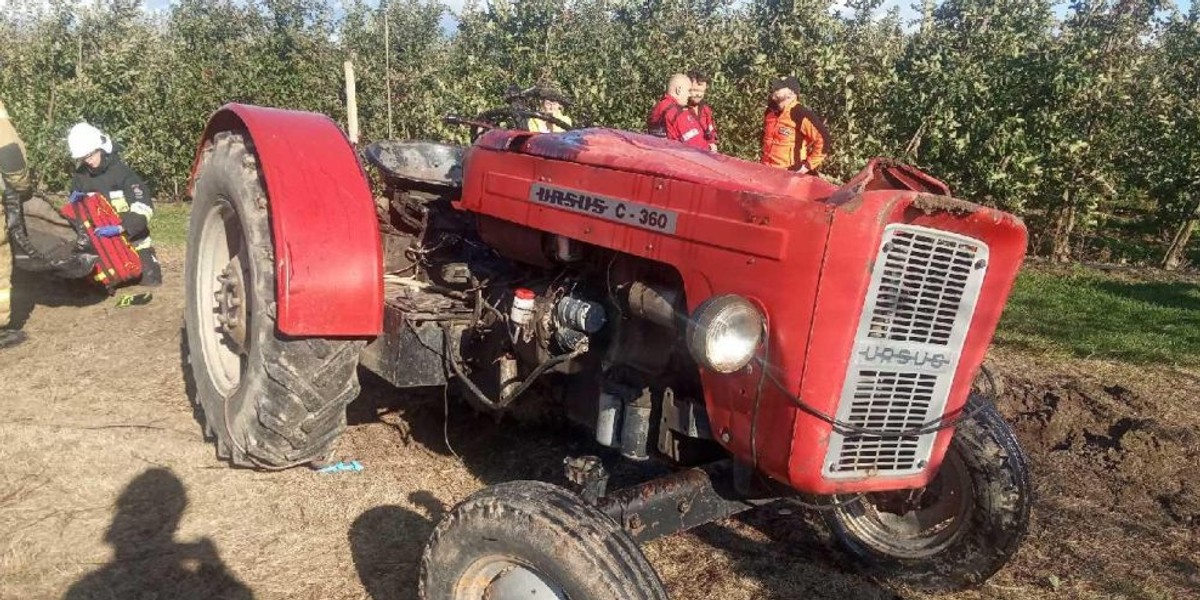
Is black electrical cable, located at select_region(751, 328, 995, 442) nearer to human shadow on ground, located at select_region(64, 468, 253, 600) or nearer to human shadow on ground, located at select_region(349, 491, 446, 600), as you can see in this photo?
human shadow on ground, located at select_region(349, 491, 446, 600)

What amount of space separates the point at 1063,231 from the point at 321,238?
27.5 feet

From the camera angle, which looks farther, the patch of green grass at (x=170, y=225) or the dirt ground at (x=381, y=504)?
the patch of green grass at (x=170, y=225)

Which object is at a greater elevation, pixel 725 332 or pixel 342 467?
pixel 725 332

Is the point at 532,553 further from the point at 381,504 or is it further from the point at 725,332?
the point at 381,504

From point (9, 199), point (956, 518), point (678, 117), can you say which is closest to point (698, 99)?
point (678, 117)

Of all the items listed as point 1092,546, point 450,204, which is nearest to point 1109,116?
point 1092,546

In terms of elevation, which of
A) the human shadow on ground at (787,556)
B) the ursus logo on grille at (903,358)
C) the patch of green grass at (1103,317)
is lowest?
the patch of green grass at (1103,317)

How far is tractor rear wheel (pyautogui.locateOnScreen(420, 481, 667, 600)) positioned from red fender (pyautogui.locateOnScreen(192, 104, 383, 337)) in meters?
0.93

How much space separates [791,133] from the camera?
279 inches

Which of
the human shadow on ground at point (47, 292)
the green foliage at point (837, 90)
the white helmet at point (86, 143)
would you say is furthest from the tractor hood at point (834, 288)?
the green foliage at point (837, 90)

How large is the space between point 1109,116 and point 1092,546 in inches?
269

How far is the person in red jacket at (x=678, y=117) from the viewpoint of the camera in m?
6.28

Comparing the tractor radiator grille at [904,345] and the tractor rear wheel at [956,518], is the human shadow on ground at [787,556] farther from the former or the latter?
the tractor radiator grille at [904,345]

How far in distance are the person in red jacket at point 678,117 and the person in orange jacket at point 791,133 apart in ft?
2.85
